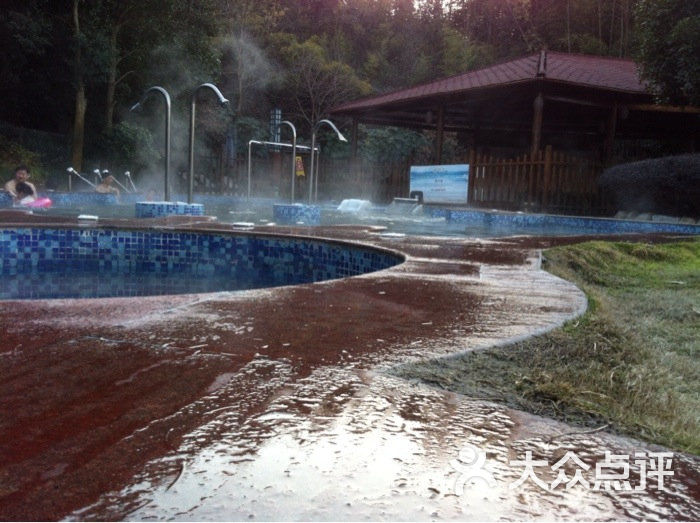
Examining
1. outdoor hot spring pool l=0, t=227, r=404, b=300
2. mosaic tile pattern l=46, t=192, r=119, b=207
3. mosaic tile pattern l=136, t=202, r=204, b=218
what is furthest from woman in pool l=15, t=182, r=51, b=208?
outdoor hot spring pool l=0, t=227, r=404, b=300

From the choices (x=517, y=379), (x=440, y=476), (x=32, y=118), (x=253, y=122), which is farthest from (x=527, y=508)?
(x=253, y=122)

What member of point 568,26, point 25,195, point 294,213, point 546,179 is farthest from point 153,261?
point 568,26

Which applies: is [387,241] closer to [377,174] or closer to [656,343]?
[656,343]

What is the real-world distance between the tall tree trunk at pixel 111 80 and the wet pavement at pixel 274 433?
16626 millimetres

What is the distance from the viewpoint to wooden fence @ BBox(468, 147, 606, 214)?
12.1 metres

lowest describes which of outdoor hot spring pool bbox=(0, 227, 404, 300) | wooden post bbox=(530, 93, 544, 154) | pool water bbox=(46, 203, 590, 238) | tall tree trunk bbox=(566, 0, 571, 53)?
outdoor hot spring pool bbox=(0, 227, 404, 300)

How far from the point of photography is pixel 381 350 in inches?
68.1

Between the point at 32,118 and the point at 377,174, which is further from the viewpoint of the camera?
the point at 32,118

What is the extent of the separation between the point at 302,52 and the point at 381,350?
24129 mm

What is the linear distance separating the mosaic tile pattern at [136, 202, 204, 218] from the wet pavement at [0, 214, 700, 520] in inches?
200

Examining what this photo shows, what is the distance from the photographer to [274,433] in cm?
117

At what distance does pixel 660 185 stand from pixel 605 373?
9.93 meters

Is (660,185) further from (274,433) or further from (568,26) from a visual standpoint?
(568,26)

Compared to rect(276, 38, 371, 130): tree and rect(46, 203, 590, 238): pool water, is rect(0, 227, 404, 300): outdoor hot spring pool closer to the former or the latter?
rect(46, 203, 590, 238): pool water
